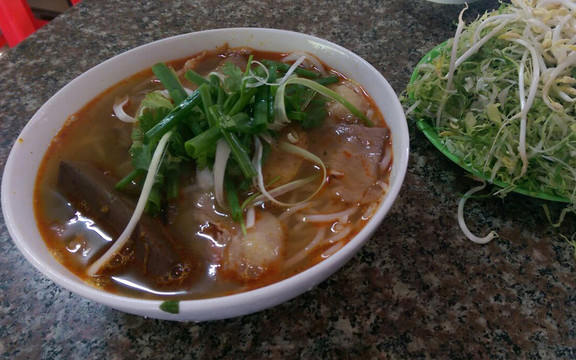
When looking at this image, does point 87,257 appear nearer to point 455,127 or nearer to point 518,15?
point 455,127

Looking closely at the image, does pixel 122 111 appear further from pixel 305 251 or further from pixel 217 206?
pixel 305 251

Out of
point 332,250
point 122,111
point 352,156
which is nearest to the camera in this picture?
point 332,250

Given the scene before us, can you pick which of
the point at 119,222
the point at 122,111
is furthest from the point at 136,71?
the point at 119,222

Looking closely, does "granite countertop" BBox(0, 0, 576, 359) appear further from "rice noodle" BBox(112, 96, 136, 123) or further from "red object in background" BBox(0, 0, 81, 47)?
"red object in background" BBox(0, 0, 81, 47)

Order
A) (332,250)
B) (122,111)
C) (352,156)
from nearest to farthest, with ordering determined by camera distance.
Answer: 1. (332,250)
2. (352,156)
3. (122,111)

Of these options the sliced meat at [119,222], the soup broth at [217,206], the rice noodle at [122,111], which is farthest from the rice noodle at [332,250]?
the rice noodle at [122,111]

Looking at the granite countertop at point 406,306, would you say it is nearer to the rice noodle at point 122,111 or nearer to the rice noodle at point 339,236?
the rice noodle at point 339,236
